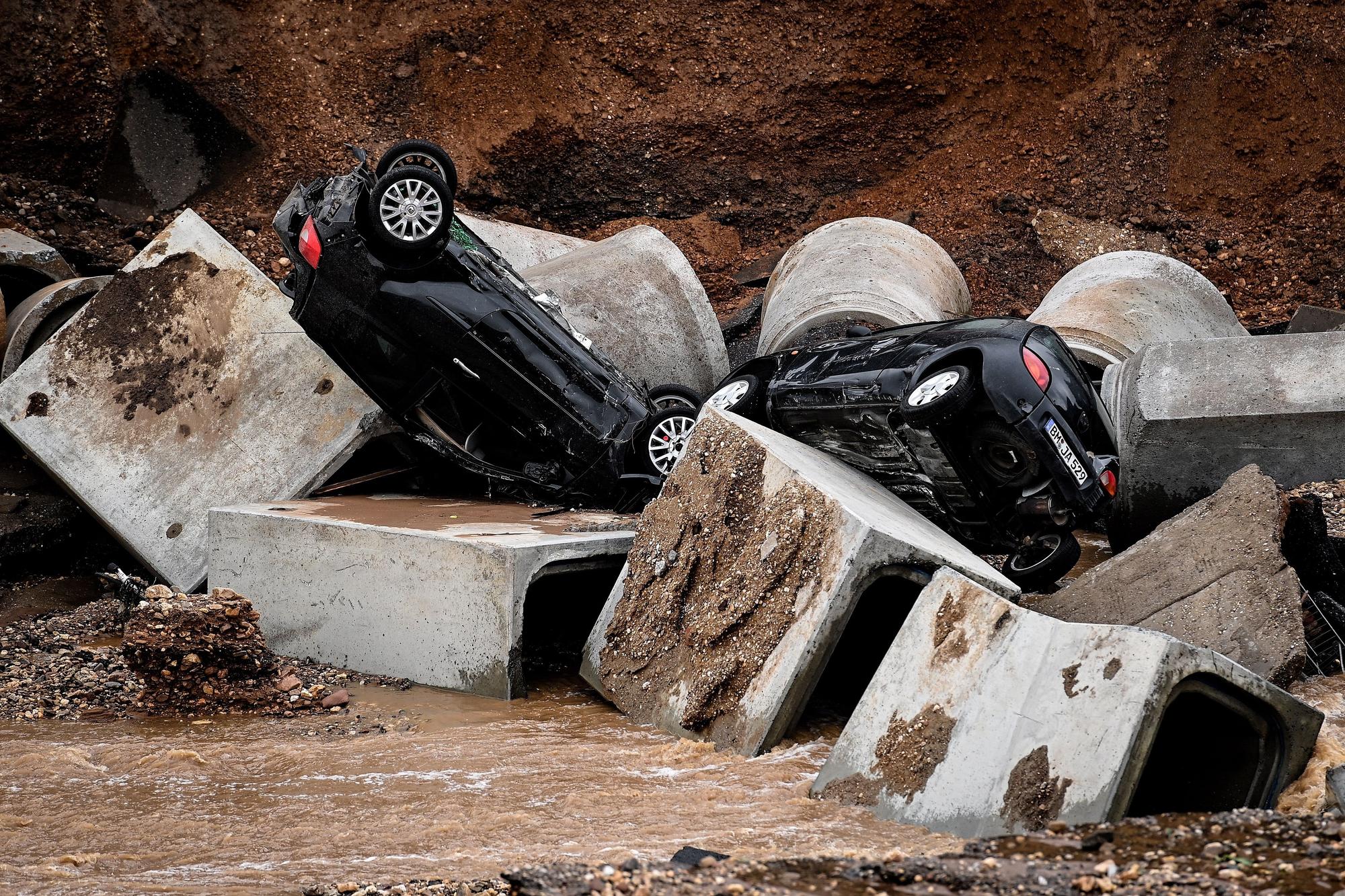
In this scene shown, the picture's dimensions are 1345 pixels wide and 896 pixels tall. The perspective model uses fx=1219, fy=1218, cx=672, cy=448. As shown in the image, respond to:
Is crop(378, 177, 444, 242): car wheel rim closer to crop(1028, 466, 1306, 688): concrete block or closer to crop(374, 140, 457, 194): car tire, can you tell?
crop(374, 140, 457, 194): car tire

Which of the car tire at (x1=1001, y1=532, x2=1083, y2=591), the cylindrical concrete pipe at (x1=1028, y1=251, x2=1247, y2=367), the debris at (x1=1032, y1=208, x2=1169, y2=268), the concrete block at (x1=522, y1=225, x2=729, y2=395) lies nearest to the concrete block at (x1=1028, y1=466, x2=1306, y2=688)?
the car tire at (x1=1001, y1=532, x2=1083, y2=591)

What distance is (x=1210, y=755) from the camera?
356 cm

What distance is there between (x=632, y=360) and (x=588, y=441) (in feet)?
5.35

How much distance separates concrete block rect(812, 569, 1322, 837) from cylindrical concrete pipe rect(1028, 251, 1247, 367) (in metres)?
4.71

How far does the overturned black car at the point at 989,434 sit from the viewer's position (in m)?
5.26

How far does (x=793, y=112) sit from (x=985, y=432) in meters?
8.73

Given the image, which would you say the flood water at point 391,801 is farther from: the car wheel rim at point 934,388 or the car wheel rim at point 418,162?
the car wheel rim at point 418,162

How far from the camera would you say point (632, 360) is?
25.3 feet

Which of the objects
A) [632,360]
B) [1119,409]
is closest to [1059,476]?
[1119,409]

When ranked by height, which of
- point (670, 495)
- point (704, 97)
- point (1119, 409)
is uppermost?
point (704, 97)

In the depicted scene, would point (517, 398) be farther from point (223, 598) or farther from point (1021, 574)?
point (1021, 574)

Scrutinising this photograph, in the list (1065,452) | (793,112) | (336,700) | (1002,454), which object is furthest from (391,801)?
(793,112)

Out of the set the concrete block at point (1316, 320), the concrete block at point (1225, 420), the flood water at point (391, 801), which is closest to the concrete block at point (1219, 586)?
the concrete block at point (1225, 420)

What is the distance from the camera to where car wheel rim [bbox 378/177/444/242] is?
599 centimetres
